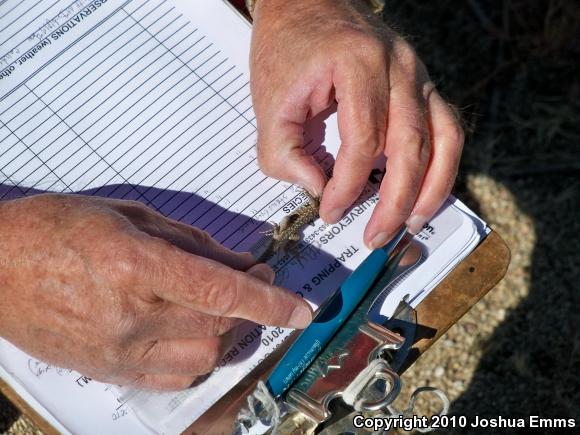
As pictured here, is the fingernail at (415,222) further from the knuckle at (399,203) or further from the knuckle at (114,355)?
the knuckle at (114,355)

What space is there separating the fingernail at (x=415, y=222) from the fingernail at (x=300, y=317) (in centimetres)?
22

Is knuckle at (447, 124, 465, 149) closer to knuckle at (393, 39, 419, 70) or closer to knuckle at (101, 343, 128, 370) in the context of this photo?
knuckle at (393, 39, 419, 70)

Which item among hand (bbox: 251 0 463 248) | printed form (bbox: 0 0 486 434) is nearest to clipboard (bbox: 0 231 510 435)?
printed form (bbox: 0 0 486 434)

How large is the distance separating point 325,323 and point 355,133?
288 mm

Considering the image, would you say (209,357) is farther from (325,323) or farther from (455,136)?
(455,136)

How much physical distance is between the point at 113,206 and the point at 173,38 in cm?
38

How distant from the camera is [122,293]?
970 millimetres

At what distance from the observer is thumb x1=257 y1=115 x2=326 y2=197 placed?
1120 mm

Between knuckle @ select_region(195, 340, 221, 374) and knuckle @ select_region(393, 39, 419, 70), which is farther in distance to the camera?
knuckle @ select_region(393, 39, 419, 70)

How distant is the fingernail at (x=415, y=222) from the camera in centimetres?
112

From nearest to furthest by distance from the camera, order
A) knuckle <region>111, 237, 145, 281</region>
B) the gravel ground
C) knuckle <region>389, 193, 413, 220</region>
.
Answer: knuckle <region>111, 237, 145, 281</region> < knuckle <region>389, 193, 413, 220</region> < the gravel ground

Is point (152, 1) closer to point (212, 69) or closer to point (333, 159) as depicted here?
point (212, 69)

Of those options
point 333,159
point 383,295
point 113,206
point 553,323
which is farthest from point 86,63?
point 553,323

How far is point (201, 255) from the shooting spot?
1.04 meters
